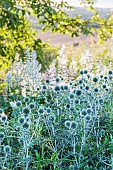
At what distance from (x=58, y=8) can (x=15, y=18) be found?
1895 mm

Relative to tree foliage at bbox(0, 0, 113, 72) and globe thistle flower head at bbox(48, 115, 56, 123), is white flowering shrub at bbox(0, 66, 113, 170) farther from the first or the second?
tree foliage at bbox(0, 0, 113, 72)

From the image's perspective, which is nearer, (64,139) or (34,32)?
(64,139)

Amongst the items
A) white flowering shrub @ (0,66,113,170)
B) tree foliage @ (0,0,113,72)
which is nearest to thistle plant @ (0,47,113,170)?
white flowering shrub @ (0,66,113,170)

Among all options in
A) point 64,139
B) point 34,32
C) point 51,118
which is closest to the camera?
point 64,139

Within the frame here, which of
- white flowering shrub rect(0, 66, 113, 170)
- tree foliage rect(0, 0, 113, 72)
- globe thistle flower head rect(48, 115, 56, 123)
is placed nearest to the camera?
white flowering shrub rect(0, 66, 113, 170)

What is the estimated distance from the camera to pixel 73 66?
246 inches

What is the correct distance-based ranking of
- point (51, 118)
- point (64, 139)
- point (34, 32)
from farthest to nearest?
point (34, 32) < point (51, 118) < point (64, 139)

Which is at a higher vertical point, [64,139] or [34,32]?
[64,139]

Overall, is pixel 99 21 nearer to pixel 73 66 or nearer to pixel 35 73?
pixel 73 66

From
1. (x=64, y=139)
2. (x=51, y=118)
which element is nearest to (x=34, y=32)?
(x=51, y=118)

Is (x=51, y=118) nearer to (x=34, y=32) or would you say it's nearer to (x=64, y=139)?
(x=64, y=139)

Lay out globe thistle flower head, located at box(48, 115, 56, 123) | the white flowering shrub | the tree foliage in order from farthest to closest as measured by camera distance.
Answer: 1. the tree foliage
2. globe thistle flower head, located at box(48, 115, 56, 123)
3. the white flowering shrub

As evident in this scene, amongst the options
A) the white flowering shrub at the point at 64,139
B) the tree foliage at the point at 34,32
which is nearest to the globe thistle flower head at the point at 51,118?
the white flowering shrub at the point at 64,139

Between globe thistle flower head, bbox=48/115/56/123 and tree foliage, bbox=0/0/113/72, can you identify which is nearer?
globe thistle flower head, bbox=48/115/56/123
